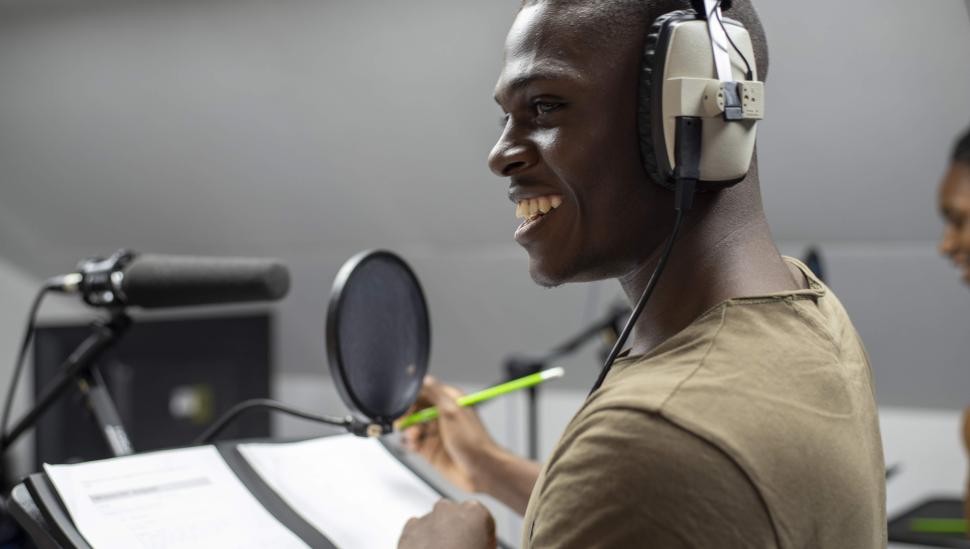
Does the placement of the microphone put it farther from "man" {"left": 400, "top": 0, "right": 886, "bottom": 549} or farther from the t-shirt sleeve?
the t-shirt sleeve

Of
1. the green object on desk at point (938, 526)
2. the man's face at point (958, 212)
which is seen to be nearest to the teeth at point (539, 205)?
the green object on desk at point (938, 526)

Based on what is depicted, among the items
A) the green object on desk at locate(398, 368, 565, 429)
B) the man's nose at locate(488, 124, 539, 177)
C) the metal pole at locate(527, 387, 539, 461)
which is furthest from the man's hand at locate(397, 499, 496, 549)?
the metal pole at locate(527, 387, 539, 461)

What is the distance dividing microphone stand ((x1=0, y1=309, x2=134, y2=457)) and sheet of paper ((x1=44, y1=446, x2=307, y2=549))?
187 mm

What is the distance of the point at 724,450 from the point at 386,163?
2.45 m

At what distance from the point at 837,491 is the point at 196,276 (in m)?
0.77

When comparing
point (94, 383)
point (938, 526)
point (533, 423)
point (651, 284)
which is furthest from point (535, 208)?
point (938, 526)

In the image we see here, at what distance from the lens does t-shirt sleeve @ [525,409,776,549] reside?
67cm

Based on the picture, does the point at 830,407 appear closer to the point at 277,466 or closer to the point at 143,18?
the point at 277,466

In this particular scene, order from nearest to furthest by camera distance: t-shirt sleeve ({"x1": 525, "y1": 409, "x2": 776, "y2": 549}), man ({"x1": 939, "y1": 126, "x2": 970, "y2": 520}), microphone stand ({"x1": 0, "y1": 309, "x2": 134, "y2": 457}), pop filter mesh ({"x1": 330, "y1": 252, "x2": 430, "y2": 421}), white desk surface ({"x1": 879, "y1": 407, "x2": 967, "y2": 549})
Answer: t-shirt sleeve ({"x1": 525, "y1": 409, "x2": 776, "y2": 549}), pop filter mesh ({"x1": 330, "y1": 252, "x2": 430, "y2": 421}), microphone stand ({"x1": 0, "y1": 309, "x2": 134, "y2": 457}), man ({"x1": 939, "y1": 126, "x2": 970, "y2": 520}), white desk surface ({"x1": 879, "y1": 407, "x2": 967, "y2": 549})

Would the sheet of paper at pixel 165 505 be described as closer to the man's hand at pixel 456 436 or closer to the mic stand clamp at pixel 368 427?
the mic stand clamp at pixel 368 427

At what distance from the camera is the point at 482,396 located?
46.9 inches

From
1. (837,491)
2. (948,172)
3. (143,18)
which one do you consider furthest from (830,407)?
(143,18)

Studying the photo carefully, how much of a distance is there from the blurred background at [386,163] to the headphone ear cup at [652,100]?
975 millimetres

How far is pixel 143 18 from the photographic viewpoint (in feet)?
9.91
